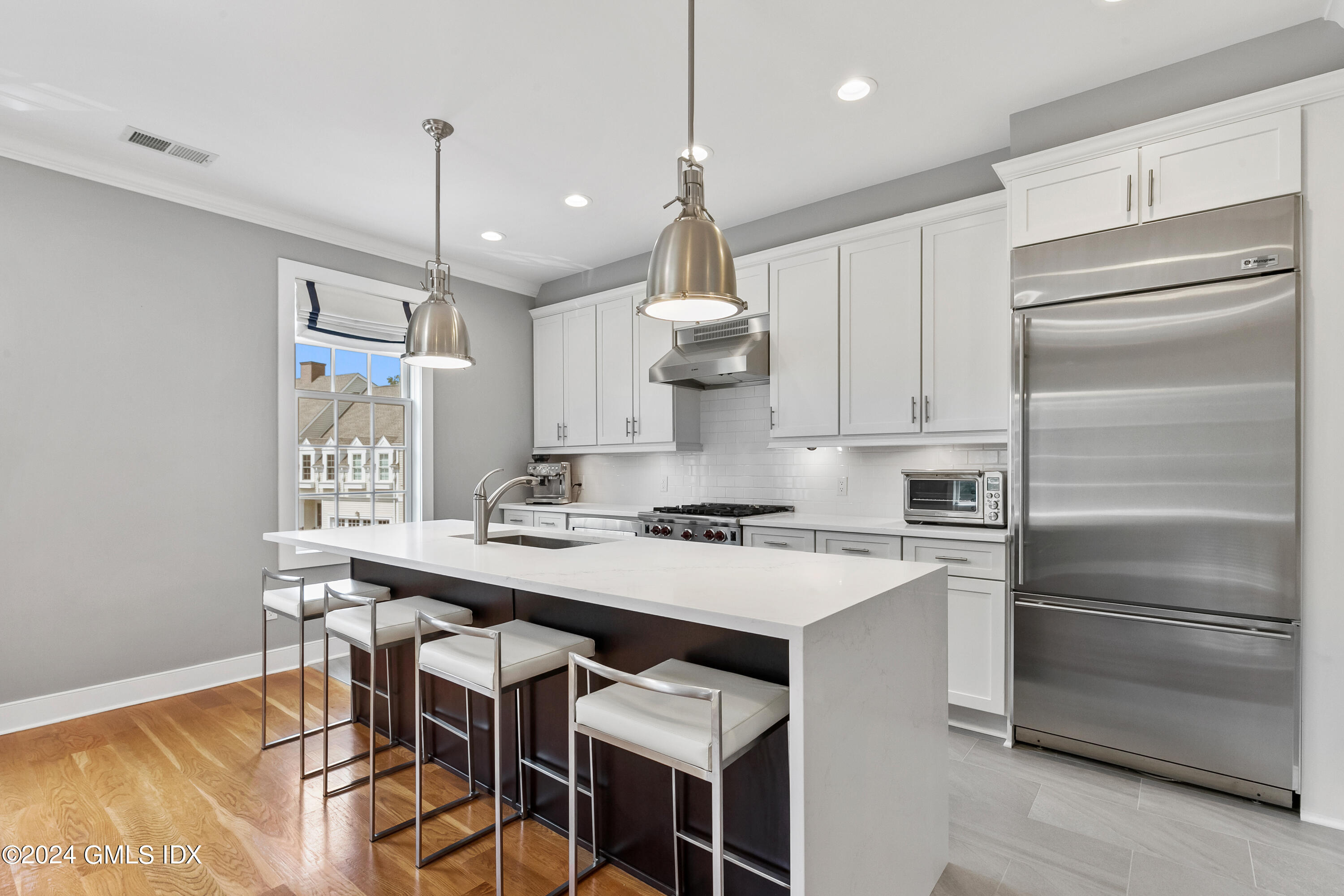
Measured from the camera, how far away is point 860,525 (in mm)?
3330

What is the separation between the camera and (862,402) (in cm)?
353

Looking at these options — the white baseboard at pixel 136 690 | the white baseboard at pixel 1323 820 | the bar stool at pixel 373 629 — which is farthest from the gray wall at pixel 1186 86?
the white baseboard at pixel 136 690

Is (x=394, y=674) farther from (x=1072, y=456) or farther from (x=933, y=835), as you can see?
(x=1072, y=456)

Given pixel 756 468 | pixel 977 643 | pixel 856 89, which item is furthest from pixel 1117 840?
pixel 856 89

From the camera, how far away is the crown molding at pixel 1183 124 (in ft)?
7.27

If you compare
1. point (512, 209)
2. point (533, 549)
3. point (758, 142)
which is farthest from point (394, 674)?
point (758, 142)

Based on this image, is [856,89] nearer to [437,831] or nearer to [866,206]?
[866,206]

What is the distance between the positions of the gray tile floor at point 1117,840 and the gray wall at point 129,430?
3.81m

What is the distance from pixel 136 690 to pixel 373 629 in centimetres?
221

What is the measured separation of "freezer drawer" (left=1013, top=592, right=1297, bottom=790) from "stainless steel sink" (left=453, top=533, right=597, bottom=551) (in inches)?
76.6

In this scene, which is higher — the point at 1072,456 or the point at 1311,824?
the point at 1072,456

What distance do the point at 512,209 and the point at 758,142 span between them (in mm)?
1582

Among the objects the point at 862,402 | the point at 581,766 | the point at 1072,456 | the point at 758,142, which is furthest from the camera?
the point at 862,402

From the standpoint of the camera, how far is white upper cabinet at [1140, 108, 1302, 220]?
226 centimetres
